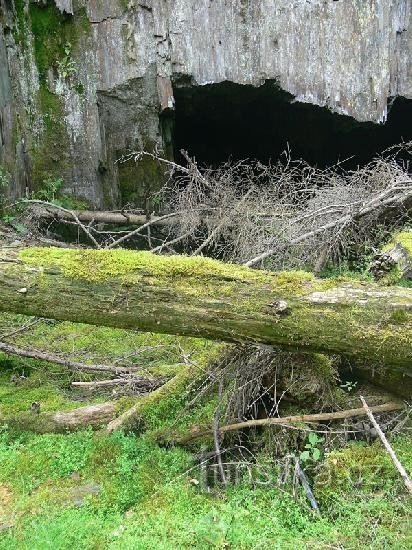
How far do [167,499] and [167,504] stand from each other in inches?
1.5

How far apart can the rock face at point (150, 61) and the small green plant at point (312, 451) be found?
6.64 metres

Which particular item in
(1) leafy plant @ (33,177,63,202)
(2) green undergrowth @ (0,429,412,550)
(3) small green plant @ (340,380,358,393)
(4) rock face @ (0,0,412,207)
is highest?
(4) rock face @ (0,0,412,207)

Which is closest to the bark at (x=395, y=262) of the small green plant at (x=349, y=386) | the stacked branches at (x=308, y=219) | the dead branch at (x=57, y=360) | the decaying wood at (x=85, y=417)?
the stacked branches at (x=308, y=219)

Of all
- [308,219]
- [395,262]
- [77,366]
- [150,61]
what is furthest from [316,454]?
[150,61]

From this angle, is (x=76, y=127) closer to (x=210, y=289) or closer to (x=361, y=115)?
(x=361, y=115)

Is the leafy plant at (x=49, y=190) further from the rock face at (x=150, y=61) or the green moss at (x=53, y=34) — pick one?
the green moss at (x=53, y=34)

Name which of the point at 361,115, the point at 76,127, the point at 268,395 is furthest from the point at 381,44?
the point at 268,395

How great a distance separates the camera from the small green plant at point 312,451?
2.88 meters

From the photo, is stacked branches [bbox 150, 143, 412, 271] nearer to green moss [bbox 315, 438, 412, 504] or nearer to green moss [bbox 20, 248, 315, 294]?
green moss [bbox 20, 248, 315, 294]

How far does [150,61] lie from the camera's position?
27.7ft

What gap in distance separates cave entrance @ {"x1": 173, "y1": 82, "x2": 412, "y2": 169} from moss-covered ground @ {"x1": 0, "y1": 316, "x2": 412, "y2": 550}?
638cm

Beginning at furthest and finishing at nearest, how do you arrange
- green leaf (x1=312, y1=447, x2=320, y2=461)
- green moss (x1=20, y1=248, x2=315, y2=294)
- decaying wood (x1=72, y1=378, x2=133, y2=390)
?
decaying wood (x1=72, y1=378, x2=133, y2=390) < green moss (x1=20, y1=248, x2=315, y2=294) < green leaf (x1=312, y1=447, x2=320, y2=461)

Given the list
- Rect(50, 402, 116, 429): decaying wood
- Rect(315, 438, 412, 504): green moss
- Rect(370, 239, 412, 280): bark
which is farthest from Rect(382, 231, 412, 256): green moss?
Rect(50, 402, 116, 429): decaying wood

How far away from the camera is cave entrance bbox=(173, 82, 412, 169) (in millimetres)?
9016
